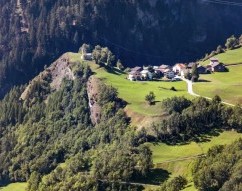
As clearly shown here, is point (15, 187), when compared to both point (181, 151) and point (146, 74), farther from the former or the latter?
point (146, 74)

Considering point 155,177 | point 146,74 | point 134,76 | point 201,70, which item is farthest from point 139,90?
point 155,177

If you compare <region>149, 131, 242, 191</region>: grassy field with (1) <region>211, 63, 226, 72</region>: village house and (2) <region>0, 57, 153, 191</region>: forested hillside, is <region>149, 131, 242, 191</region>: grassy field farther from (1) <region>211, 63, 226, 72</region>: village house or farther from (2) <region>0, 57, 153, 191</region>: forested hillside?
(1) <region>211, 63, 226, 72</region>: village house

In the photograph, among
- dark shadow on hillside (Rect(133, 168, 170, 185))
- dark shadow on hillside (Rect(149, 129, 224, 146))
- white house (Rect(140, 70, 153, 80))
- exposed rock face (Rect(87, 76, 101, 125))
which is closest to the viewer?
dark shadow on hillside (Rect(133, 168, 170, 185))

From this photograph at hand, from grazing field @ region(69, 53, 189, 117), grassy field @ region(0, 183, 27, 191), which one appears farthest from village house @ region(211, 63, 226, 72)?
grassy field @ region(0, 183, 27, 191)

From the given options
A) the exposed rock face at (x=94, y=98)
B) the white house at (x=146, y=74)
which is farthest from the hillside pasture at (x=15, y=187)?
the white house at (x=146, y=74)

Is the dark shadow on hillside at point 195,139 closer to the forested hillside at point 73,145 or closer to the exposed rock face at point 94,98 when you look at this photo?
the forested hillside at point 73,145
